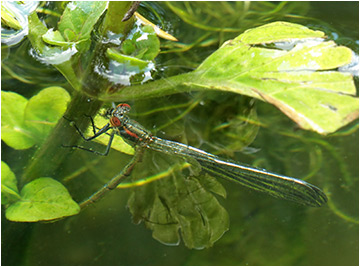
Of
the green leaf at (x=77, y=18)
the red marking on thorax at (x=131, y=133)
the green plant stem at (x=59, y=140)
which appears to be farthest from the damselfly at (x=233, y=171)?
the green leaf at (x=77, y=18)

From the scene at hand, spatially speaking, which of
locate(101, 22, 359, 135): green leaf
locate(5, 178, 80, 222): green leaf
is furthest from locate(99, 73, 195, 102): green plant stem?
locate(5, 178, 80, 222): green leaf

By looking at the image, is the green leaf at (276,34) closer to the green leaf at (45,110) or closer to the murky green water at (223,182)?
the murky green water at (223,182)

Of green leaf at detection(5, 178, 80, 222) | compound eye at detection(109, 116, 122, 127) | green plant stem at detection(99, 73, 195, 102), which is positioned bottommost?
green leaf at detection(5, 178, 80, 222)

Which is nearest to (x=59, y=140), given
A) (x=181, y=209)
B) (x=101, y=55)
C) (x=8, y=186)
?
(x=8, y=186)

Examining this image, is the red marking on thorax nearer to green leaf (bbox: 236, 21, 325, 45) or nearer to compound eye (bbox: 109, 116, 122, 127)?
compound eye (bbox: 109, 116, 122, 127)

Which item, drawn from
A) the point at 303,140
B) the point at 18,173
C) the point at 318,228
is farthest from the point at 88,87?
the point at 318,228

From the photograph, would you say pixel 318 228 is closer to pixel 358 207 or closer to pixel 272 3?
pixel 358 207
